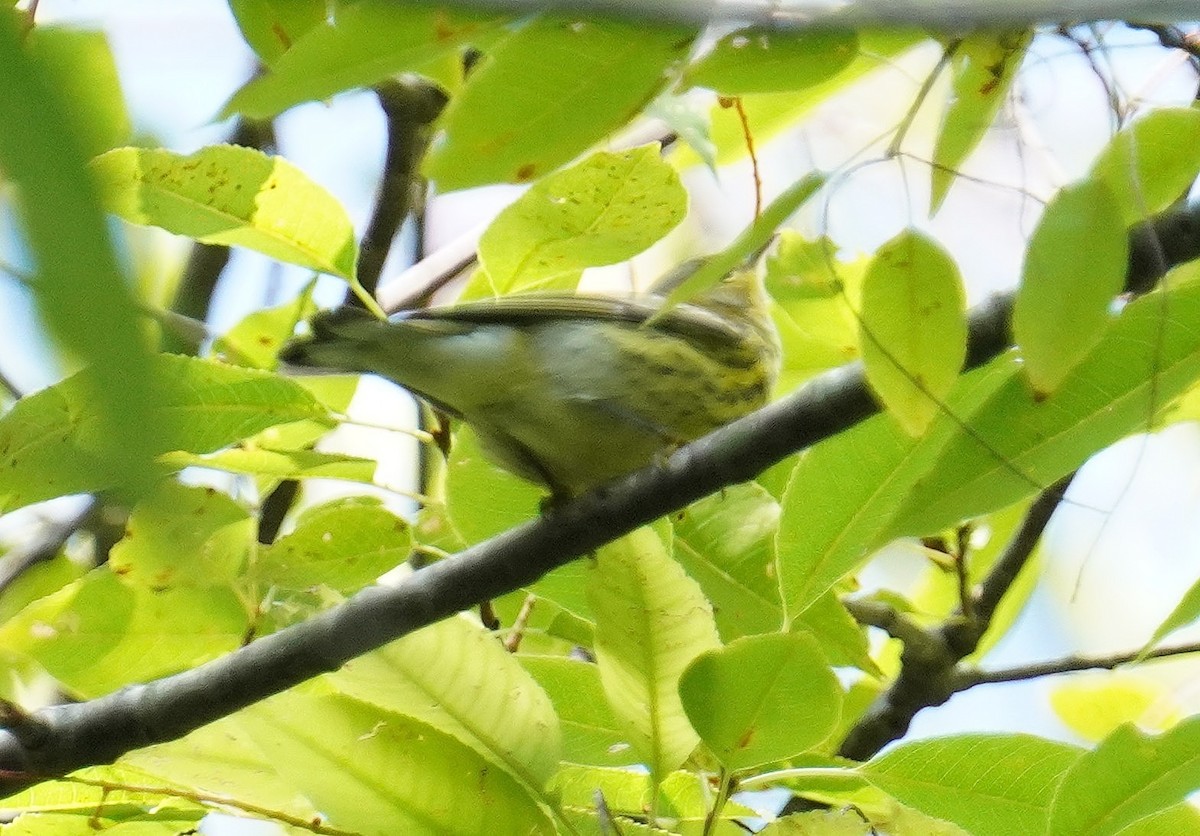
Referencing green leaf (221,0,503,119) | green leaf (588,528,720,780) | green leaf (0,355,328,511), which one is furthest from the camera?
green leaf (0,355,328,511)

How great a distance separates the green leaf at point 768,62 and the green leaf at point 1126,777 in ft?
2.63

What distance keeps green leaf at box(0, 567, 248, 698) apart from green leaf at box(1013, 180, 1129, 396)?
1.37 metres

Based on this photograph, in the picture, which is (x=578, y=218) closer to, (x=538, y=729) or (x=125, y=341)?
(x=538, y=729)

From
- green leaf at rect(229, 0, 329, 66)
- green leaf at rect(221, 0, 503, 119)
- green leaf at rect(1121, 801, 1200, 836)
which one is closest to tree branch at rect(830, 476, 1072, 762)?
green leaf at rect(1121, 801, 1200, 836)

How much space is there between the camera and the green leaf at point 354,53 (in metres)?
0.99

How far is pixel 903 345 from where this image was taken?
46.8 inches

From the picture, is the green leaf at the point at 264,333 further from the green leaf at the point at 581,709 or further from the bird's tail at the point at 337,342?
the green leaf at the point at 581,709

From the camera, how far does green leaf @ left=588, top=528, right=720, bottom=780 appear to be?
1.61m

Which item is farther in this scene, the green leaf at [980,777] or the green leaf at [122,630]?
the green leaf at [122,630]

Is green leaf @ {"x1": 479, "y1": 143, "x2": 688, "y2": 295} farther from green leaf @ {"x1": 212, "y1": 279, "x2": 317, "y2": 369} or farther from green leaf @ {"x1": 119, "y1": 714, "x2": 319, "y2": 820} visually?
green leaf @ {"x1": 119, "y1": 714, "x2": 319, "y2": 820}

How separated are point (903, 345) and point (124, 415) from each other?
2.82 feet

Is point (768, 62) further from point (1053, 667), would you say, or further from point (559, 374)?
point (559, 374)

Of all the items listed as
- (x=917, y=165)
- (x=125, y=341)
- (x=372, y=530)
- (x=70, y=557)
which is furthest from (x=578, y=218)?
(x=70, y=557)

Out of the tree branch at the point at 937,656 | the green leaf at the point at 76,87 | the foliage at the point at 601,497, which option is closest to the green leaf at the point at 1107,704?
the foliage at the point at 601,497
